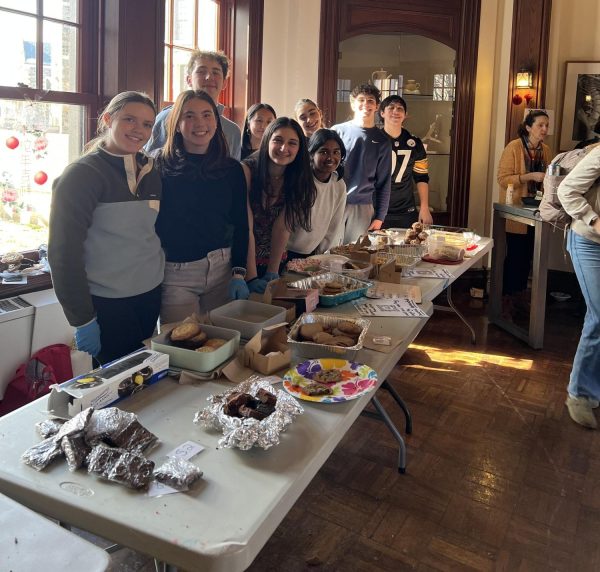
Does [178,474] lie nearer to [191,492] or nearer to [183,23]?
[191,492]

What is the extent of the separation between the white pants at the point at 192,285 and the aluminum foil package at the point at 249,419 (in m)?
0.75

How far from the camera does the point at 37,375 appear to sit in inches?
99.2

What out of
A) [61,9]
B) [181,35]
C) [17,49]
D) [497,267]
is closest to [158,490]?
[17,49]

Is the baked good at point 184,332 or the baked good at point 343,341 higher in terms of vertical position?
the baked good at point 184,332

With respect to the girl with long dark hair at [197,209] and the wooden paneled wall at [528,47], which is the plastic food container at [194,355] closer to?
the girl with long dark hair at [197,209]

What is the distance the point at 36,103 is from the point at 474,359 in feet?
9.00

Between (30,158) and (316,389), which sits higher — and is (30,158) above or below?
above

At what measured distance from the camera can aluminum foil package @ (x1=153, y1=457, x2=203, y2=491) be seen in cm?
95

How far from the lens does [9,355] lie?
8.15 feet

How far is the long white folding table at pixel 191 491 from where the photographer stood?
0.84m

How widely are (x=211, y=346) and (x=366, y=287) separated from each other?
822 mm

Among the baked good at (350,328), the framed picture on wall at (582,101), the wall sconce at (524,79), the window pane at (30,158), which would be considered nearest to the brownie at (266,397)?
the baked good at (350,328)

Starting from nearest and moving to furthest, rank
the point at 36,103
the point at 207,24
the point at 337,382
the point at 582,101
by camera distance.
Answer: the point at 337,382, the point at 36,103, the point at 207,24, the point at 582,101

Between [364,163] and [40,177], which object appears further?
[364,163]
